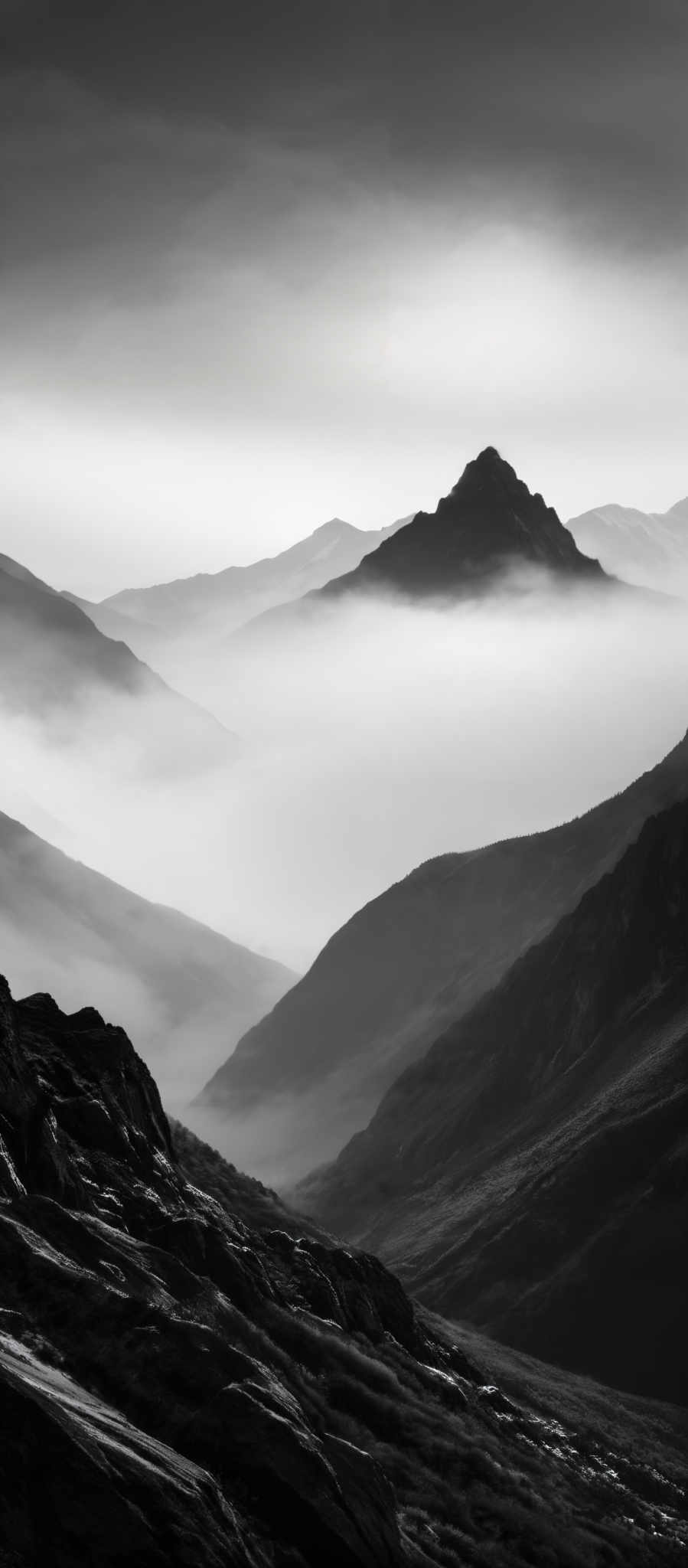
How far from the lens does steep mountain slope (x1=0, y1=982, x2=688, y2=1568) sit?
3894 centimetres

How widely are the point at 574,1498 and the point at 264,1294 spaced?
21621mm

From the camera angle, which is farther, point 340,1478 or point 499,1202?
point 499,1202

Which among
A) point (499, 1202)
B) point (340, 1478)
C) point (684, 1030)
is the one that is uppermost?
point (684, 1030)

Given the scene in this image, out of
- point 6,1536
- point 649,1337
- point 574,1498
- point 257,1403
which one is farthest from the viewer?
point 649,1337

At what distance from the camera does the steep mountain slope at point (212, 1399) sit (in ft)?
128

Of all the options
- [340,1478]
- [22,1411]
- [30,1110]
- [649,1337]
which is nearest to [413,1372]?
[30,1110]

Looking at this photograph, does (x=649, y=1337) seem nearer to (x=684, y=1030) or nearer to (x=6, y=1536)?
(x=684, y=1030)

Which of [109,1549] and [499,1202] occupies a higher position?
[499,1202]

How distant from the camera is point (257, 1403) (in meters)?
46.1

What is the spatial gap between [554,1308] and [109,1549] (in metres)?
140

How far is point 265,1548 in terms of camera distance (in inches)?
1654

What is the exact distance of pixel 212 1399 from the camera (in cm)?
4606

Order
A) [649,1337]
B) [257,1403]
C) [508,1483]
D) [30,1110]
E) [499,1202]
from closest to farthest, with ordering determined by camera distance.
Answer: [257,1403] < [30,1110] < [508,1483] < [649,1337] < [499,1202]

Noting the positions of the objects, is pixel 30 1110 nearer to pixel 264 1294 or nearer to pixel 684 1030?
pixel 264 1294
